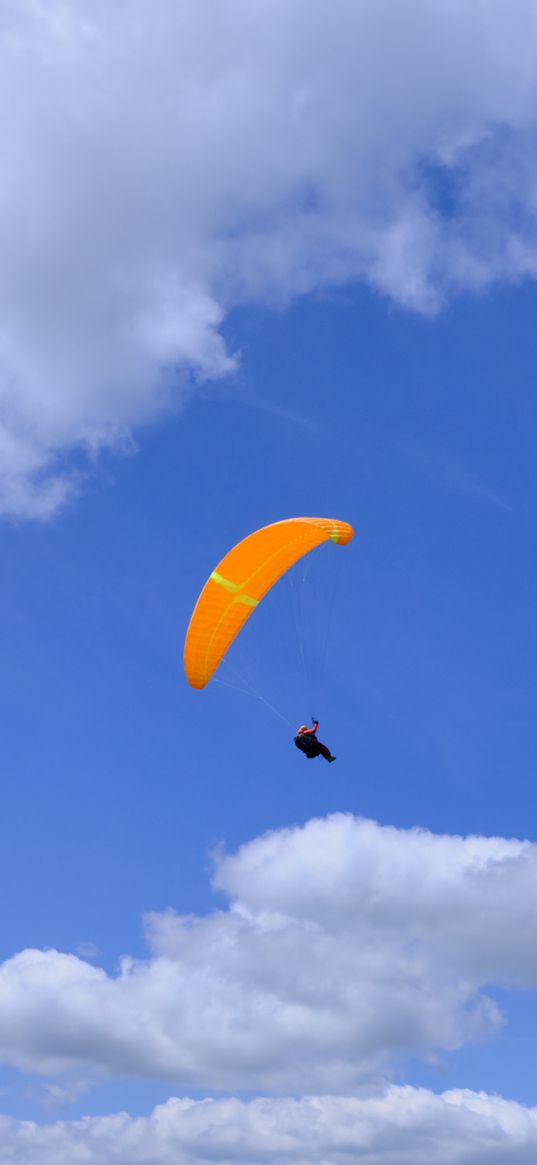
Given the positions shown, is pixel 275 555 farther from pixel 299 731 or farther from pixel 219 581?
pixel 299 731

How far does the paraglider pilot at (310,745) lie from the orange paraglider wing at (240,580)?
4876mm

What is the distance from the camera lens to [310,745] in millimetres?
77812

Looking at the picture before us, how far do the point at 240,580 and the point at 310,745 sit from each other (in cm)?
794

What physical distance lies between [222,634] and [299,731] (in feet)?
18.2

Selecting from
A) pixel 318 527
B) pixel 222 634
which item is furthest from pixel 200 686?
pixel 318 527

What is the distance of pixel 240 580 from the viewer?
77.4 meters

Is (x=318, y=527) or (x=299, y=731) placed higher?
(x=318, y=527)

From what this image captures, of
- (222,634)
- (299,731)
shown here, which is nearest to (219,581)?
(222,634)

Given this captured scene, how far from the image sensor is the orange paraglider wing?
251 ft

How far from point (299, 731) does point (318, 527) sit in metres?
9.33

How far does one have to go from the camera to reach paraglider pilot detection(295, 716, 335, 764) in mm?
77812

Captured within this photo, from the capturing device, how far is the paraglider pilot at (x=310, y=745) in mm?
77812

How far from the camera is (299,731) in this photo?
257 ft

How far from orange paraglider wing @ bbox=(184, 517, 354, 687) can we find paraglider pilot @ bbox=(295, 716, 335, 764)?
488 centimetres
